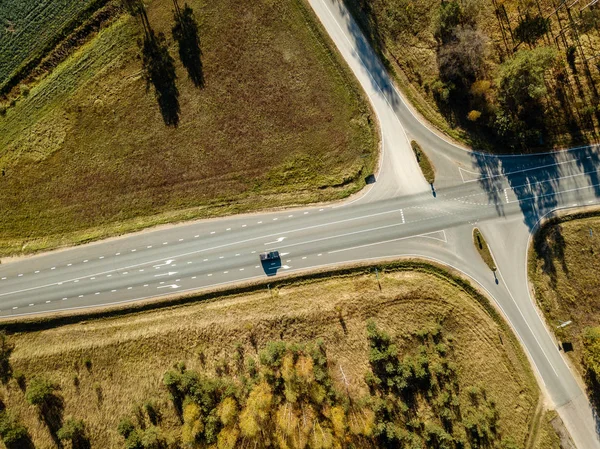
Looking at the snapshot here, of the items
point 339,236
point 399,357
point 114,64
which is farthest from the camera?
point 114,64

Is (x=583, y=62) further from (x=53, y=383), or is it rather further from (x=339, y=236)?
(x=53, y=383)

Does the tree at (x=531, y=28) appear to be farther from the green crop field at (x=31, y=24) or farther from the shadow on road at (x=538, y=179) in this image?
the green crop field at (x=31, y=24)

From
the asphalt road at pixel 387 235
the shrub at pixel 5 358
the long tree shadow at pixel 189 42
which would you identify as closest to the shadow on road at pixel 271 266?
the asphalt road at pixel 387 235

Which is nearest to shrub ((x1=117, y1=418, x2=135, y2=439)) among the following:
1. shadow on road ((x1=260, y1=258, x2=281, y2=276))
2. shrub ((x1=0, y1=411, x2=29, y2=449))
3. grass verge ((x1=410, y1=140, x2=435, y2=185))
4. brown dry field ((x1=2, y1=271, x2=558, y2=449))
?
brown dry field ((x1=2, y1=271, x2=558, y2=449))

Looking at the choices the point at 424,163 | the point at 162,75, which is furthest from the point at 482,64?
the point at 162,75

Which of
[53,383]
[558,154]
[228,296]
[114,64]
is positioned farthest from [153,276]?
[558,154]

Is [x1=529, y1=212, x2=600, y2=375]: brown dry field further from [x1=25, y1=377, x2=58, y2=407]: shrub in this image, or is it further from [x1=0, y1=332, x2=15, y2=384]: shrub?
[x1=0, y1=332, x2=15, y2=384]: shrub
